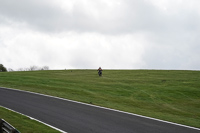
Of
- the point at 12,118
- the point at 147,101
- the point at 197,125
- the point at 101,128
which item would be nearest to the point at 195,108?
the point at 147,101

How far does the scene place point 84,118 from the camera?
12.7 meters

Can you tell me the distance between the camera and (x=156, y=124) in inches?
470

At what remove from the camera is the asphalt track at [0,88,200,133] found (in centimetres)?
1084

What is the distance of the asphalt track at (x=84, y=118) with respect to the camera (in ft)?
35.6

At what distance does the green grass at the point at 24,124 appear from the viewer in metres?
10.3

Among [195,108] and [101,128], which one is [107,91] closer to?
[195,108]

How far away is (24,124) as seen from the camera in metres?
11.2

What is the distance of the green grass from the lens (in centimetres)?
1033

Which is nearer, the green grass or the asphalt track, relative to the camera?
the green grass

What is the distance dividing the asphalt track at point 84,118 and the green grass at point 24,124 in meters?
0.60

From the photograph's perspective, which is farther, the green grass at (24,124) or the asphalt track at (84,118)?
the asphalt track at (84,118)

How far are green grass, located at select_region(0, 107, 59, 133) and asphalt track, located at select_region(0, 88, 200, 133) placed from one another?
0.60m

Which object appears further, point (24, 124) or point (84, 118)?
point (84, 118)

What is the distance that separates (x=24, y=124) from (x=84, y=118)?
309cm
